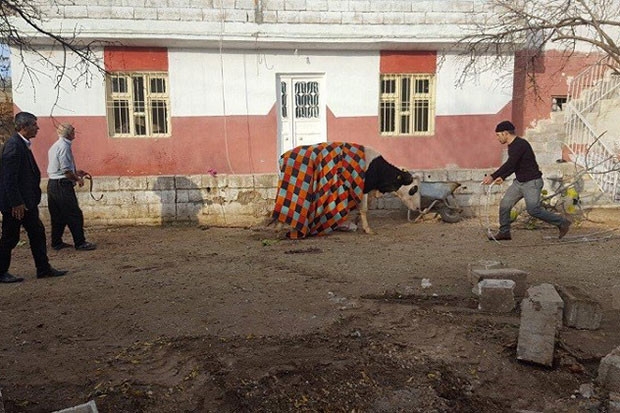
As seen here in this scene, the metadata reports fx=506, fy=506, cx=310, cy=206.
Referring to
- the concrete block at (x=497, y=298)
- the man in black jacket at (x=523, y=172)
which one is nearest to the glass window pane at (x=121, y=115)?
the man in black jacket at (x=523, y=172)

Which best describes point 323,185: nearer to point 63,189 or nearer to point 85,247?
point 85,247

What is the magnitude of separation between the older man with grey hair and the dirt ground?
16.5 inches

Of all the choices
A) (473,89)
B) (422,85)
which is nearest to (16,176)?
(422,85)

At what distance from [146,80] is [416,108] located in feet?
20.6

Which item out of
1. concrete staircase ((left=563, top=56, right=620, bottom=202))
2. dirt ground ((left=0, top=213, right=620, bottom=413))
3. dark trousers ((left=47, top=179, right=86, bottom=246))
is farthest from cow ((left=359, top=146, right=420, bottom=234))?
concrete staircase ((left=563, top=56, right=620, bottom=202))

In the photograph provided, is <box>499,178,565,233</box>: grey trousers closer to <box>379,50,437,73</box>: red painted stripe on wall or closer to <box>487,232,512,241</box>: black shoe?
<box>487,232,512,241</box>: black shoe

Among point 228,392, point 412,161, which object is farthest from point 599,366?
point 412,161

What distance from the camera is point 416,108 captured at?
1216cm

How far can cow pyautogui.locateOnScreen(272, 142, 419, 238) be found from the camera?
25.9 feet

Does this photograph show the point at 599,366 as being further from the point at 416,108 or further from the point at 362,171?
the point at 416,108

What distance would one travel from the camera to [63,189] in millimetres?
7082

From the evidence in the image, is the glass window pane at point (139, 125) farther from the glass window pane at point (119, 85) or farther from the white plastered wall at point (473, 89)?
the white plastered wall at point (473, 89)

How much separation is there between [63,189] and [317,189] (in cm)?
369

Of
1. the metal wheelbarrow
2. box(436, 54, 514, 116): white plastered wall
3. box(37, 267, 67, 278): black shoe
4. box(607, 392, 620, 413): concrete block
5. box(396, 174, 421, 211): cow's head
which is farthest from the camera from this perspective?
box(436, 54, 514, 116): white plastered wall
